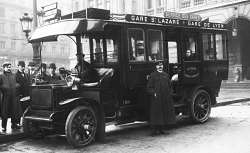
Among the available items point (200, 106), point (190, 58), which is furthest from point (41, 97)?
point (200, 106)

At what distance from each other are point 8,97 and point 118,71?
2.83m

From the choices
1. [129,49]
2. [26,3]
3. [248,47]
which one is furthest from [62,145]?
[26,3]

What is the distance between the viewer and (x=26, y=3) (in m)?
77.9

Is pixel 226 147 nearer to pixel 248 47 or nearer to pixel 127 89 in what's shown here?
pixel 127 89

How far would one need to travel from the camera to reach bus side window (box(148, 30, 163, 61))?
29.9ft

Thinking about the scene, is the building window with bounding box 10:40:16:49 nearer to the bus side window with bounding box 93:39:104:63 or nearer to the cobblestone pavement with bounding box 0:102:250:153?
the cobblestone pavement with bounding box 0:102:250:153

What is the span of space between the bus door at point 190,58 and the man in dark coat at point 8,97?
4.36 meters

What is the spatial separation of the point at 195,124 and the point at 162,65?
2.37 metres

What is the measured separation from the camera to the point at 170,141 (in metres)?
8.04

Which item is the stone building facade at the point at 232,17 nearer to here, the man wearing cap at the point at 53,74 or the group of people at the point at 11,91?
the man wearing cap at the point at 53,74

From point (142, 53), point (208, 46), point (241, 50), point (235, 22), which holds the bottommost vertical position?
point (142, 53)

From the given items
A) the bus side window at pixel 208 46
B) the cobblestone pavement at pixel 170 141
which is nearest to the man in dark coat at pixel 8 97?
the cobblestone pavement at pixel 170 141

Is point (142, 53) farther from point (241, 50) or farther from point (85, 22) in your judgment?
point (241, 50)

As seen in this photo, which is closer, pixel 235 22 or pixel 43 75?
pixel 43 75
